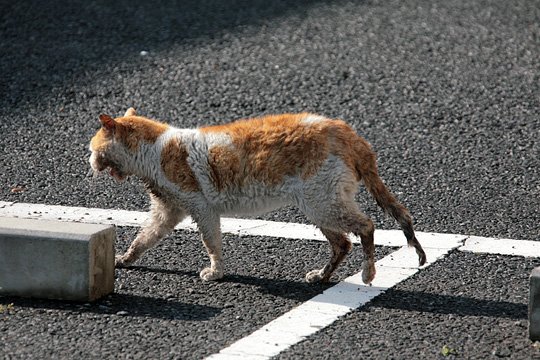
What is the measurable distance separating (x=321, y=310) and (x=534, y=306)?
4.12 ft

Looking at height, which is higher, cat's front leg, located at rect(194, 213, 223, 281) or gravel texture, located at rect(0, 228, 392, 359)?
cat's front leg, located at rect(194, 213, 223, 281)

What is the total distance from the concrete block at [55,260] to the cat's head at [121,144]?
650 millimetres

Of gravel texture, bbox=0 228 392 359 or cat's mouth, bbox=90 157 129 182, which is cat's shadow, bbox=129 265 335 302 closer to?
gravel texture, bbox=0 228 392 359

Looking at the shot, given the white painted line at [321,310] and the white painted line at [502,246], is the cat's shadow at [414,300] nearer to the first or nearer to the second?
the white painted line at [321,310]

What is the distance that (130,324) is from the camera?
6.04 meters

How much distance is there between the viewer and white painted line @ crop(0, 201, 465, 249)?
757 centimetres

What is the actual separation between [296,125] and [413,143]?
3.27 meters

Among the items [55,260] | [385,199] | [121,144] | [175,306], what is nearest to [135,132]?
Answer: [121,144]

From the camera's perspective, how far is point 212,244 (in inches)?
268

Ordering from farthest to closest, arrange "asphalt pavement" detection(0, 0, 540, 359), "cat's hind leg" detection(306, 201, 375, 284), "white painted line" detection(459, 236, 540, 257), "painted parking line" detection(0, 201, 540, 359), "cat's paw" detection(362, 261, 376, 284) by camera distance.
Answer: "white painted line" detection(459, 236, 540, 257)
"cat's paw" detection(362, 261, 376, 284)
"cat's hind leg" detection(306, 201, 375, 284)
"asphalt pavement" detection(0, 0, 540, 359)
"painted parking line" detection(0, 201, 540, 359)

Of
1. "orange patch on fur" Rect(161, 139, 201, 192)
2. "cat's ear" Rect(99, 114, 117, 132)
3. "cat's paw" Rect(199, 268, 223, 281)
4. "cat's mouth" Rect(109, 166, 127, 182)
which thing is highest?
"cat's ear" Rect(99, 114, 117, 132)

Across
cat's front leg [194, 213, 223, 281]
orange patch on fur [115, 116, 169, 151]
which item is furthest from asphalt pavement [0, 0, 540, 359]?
orange patch on fur [115, 116, 169, 151]

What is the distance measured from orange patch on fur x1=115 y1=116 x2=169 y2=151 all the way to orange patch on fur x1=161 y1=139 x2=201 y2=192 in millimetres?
148

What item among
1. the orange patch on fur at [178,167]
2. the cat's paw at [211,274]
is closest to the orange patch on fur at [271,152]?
the orange patch on fur at [178,167]
